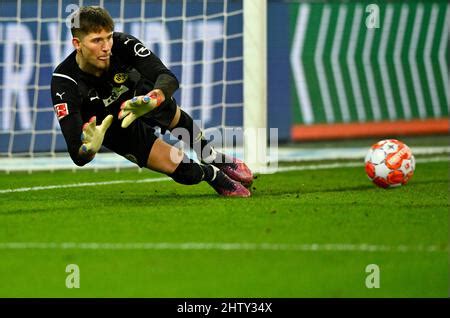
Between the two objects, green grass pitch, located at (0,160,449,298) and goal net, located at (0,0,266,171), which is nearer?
green grass pitch, located at (0,160,449,298)

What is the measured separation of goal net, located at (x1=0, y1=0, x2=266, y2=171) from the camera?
36.1ft

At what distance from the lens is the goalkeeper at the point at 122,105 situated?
20.4 ft

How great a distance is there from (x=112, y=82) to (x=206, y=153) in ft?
2.76

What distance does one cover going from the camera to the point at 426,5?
12961mm

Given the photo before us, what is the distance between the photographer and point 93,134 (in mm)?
5930

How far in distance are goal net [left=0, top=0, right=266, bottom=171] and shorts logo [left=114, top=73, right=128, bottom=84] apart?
3.99 m

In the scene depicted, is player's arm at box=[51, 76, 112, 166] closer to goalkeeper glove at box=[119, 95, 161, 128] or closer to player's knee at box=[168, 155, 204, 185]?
goalkeeper glove at box=[119, 95, 161, 128]

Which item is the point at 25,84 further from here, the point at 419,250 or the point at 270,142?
the point at 419,250

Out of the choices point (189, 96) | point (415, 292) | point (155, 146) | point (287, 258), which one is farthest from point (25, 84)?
point (415, 292)

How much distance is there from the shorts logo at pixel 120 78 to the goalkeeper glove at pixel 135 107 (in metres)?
0.73
